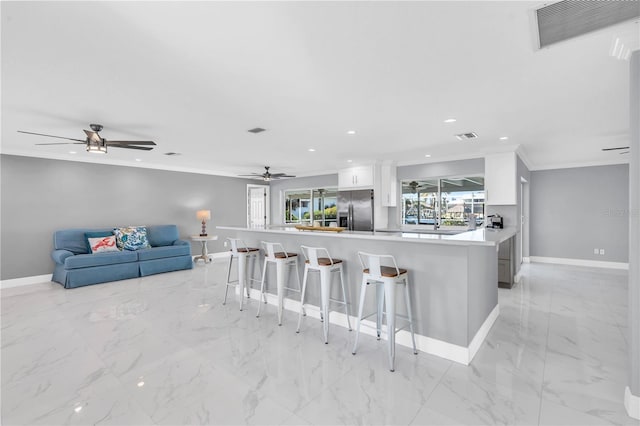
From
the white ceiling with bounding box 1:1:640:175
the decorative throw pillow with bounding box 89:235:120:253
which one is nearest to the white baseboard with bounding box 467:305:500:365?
the white ceiling with bounding box 1:1:640:175

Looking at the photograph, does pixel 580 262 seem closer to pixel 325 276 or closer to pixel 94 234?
pixel 325 276

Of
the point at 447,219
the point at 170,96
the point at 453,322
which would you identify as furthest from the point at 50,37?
the point at 447,219

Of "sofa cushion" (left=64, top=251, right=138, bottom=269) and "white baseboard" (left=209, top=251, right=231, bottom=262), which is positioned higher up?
"sofa cushion" (left=64, top=251, right=138, bottom=269)

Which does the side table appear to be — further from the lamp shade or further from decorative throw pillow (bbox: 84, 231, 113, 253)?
decorative throw pillow (bbox: 84, 231, 113, 253)

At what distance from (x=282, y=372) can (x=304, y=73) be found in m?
2.50

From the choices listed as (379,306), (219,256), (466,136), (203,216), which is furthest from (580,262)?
(203,216)

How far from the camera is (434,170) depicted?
650 cm

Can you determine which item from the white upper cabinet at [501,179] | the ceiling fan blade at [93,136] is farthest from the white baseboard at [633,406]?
the ceiling fan blade at [93,136]

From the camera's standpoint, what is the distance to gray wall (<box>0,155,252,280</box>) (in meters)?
5.45


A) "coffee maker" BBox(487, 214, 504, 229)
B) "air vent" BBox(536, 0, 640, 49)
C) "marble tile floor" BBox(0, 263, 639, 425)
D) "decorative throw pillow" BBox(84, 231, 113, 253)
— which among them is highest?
"air vent" BBox(536, 0, 640, 49)

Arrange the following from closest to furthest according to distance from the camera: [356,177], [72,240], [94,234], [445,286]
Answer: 1. [445,286]
2. [72,240]
3. [94,234]
4. [356,177]

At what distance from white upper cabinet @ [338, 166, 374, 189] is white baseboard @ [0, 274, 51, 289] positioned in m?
6.40

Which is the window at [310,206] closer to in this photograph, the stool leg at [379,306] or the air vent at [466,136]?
the air vent at [466,136]

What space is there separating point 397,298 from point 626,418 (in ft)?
5.60
